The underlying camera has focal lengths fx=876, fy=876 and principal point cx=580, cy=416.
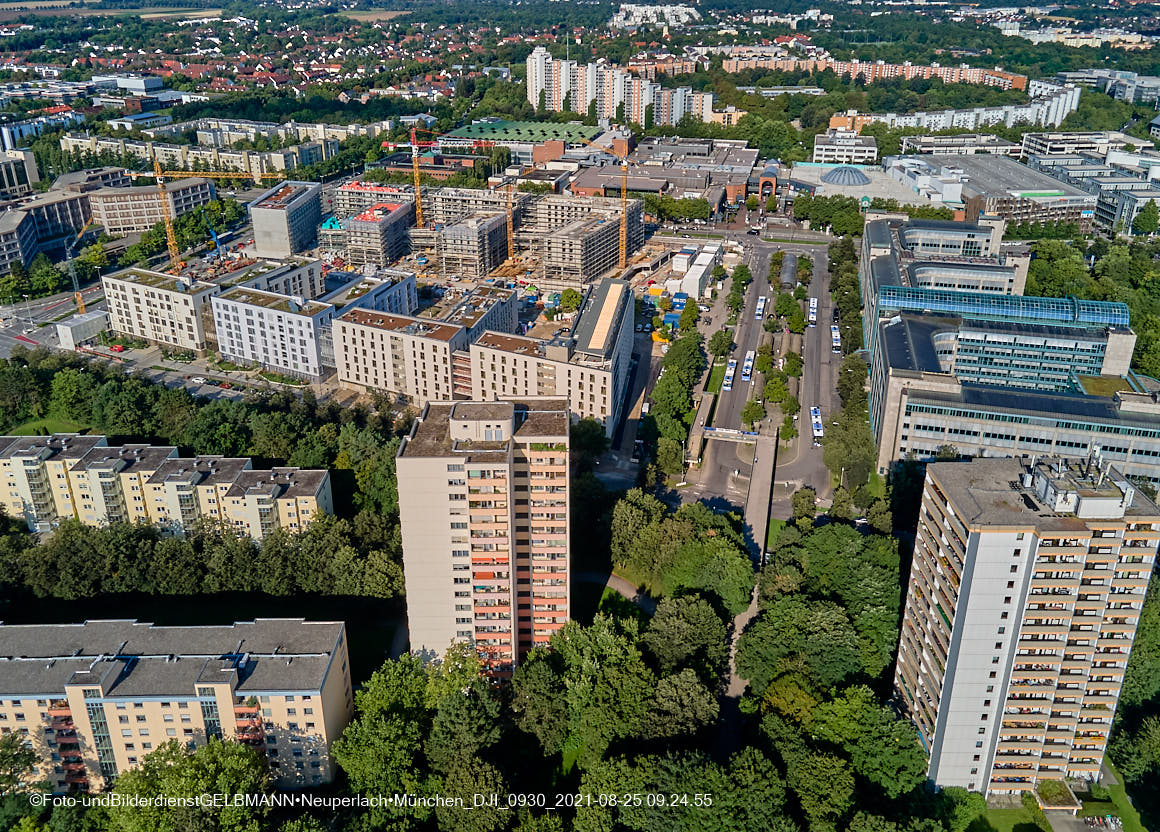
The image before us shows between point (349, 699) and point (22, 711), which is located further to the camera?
point (349, 699)

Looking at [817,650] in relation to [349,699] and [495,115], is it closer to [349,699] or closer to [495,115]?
[349,699]

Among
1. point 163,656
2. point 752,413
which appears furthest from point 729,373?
point 163,656

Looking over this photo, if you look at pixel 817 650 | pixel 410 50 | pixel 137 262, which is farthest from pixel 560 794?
pixel 410 50

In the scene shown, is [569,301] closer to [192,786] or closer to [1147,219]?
[192,786]

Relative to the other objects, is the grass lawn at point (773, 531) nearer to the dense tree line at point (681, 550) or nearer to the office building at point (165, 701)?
the dense tree line at point (681, 550)

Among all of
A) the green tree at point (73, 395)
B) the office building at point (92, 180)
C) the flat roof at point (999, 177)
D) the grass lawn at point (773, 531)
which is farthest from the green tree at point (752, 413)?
the office building at point (92, 180)
